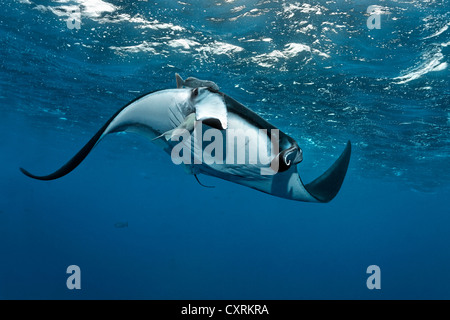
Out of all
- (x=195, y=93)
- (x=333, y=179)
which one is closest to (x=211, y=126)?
(x=195, y=93)

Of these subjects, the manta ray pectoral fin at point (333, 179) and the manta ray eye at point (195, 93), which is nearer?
the manta ray eye at point (195, 93)

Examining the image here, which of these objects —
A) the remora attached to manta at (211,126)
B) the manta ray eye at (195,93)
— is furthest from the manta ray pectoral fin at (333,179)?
the manta ray eye at (195,93)

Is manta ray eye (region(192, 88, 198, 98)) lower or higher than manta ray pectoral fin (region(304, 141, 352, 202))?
higher

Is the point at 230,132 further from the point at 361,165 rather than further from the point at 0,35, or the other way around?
the point at 361,165

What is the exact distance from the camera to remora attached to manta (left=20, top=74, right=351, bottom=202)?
5.48 feet

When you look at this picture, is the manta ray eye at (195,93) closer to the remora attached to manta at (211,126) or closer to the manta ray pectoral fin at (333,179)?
the remora attached to manta at (211,126)

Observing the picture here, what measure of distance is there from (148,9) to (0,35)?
6124 mm

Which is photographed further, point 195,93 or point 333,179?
point 333,179

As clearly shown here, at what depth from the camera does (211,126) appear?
1604 millimetres

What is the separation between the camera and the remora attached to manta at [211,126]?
1.67 meters

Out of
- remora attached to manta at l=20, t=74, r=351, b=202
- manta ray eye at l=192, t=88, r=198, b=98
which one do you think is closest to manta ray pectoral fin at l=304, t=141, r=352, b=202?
remora attached to manta at l=20, t=74, r=351, b=202

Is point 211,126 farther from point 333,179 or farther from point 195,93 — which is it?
point 333,179

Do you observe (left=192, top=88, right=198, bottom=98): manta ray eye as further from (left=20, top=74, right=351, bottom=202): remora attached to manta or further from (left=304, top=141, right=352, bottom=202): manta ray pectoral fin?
(left=304, top=141, right=352, bottom=202): manta ray pectoral fin

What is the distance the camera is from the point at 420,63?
775 centimetres
